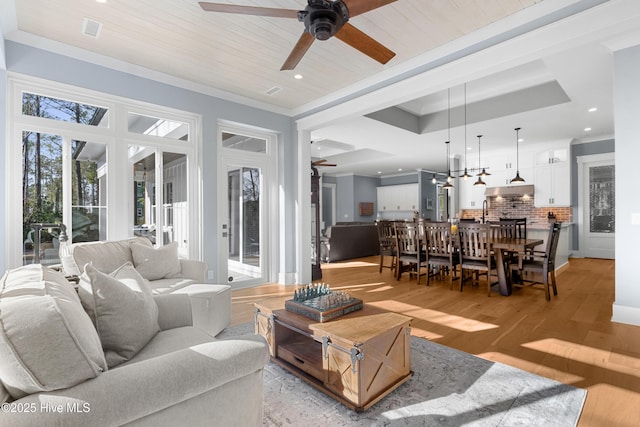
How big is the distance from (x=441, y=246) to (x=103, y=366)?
4553mm

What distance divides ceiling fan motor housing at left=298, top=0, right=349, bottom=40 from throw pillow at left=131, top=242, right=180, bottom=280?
2590 millimetres

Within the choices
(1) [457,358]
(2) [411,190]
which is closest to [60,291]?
(1) [457,358]

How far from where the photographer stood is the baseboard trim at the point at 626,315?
2977mm

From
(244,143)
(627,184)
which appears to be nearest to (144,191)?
(244,143)

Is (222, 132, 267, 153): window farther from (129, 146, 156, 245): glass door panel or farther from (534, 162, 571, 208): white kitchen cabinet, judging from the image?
(534, 162, 571, 208): white kitchen cabinet

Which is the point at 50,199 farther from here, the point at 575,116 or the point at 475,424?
the point at 575,116

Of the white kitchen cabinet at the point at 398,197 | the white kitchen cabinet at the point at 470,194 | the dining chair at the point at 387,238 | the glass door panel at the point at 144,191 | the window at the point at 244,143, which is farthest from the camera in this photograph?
the white kitchen cabinet at the point at 398,197

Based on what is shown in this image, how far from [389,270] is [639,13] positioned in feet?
15.5

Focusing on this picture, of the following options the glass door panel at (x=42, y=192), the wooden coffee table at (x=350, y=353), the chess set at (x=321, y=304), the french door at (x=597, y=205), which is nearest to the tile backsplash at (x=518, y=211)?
the french door at (x=597, y=205)

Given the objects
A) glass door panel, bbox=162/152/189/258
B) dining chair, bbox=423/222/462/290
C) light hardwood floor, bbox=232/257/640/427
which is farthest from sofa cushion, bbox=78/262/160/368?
dining chair, bbox=423/222/462/290

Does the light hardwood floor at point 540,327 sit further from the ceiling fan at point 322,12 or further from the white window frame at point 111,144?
the ceiling fan at point 322,12

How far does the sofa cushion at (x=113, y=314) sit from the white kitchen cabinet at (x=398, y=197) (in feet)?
36.1

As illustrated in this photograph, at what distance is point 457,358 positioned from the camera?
241 centimetres

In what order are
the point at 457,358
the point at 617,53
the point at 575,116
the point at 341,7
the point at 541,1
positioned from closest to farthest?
the point at 341,7, the point at 457,358, the point at 541,1, the point at 617,53, the point at 575,116
